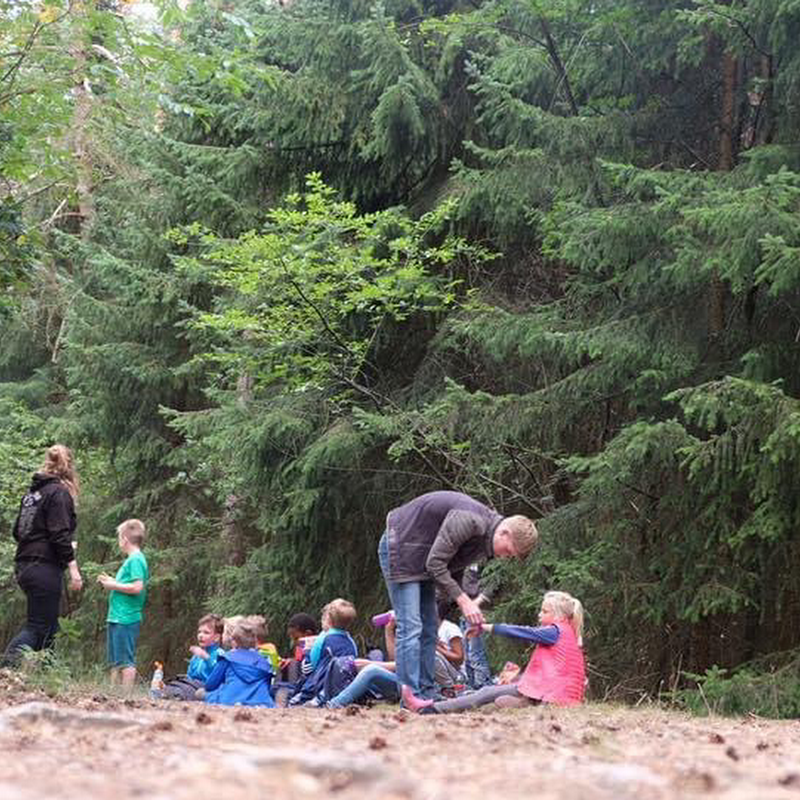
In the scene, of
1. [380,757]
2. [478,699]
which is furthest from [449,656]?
[380,757]

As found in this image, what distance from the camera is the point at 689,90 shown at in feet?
41.9

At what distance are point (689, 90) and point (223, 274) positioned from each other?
5.16 m

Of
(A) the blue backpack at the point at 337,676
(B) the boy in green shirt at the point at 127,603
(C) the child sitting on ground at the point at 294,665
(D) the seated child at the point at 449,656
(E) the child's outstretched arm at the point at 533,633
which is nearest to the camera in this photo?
(E) the child's outstretched arm at the point at 533,633

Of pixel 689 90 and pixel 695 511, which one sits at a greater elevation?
pixel 689 90

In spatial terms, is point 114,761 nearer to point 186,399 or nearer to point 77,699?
point 77,699

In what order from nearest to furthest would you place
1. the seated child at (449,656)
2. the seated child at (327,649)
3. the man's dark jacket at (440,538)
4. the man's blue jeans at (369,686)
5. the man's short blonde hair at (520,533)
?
the man's short blonde hair at (520,533), the man's dark jacket at (440,538), the man's blue jeans at (369,686), the seated child at (449,656), the seated child at (327,649)

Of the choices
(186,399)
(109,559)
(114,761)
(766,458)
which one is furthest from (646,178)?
(109,559)

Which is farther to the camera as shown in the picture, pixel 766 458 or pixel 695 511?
pixel 695 511

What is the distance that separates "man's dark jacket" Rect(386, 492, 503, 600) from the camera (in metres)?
7.02

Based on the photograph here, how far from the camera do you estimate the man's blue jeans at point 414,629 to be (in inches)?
292

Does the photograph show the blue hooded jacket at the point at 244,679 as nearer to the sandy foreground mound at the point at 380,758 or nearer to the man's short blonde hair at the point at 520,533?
the sandy foreground mound at the point at 380,758

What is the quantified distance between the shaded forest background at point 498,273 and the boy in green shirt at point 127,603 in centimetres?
230

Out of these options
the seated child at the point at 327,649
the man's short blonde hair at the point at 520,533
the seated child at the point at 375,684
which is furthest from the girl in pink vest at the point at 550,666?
the seated child at the point at 327,649

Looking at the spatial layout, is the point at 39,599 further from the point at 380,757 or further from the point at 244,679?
the point at 380,757
